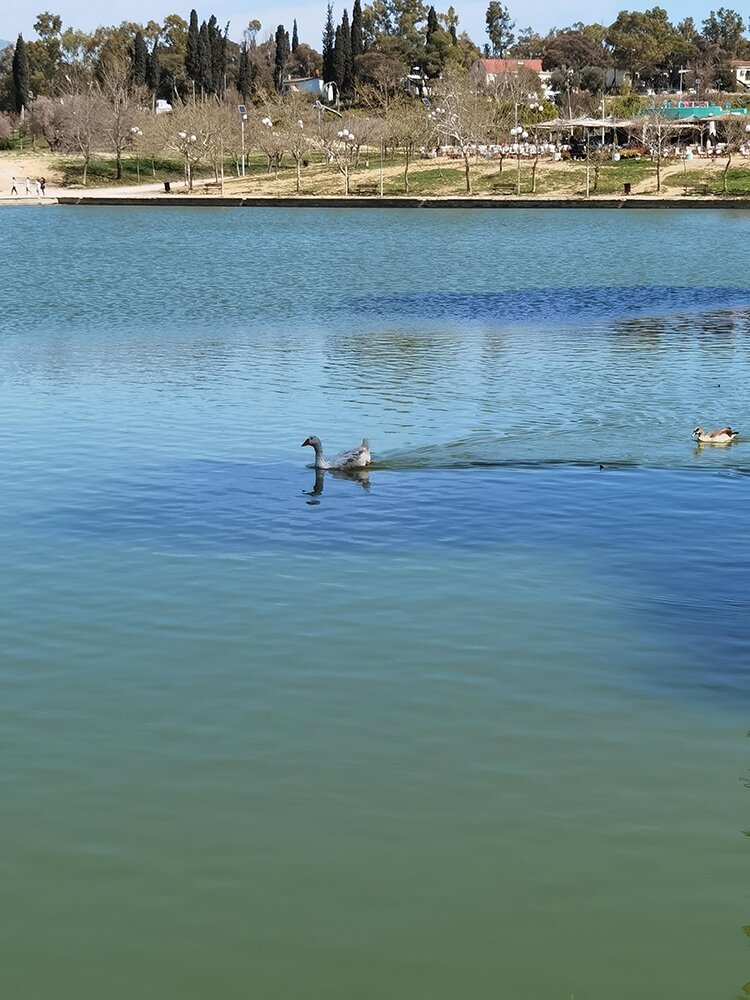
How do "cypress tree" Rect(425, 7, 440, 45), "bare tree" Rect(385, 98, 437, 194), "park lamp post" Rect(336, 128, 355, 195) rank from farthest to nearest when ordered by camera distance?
"cypress tree" Rect(425, 7, 440, 45) → "bare tree" Rect(385, 98, 437, 194) → "park lamp post" Rect(336, 128, 355, 195)

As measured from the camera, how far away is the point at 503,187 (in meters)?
86.5

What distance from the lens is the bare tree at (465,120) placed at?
294 ft

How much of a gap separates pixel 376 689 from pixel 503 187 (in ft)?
263

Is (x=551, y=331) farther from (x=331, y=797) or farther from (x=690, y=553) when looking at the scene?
(x=331, y=797)

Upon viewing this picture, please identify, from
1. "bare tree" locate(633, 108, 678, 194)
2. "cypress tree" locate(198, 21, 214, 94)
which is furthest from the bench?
"cypress tree" locate(198, 21, 214, 94)

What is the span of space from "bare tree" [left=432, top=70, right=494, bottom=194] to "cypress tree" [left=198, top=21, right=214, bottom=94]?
110ft

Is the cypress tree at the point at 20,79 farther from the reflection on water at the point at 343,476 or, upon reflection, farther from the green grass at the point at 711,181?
the reflection on water at the point at 343,476

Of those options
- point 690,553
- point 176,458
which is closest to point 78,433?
point 176,458

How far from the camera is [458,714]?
905 cm

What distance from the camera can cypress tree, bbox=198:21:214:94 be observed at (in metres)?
124

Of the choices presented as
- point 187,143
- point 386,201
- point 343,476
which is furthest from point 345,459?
point 187,143

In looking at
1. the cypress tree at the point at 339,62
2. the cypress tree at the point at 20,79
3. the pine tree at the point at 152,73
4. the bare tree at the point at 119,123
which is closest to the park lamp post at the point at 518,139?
the bare tree at the point at 119,123

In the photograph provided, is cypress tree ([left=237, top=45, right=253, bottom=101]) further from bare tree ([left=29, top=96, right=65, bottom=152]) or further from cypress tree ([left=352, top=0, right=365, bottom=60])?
bare tree ([left=29, top=96, right=65, bottom=152])

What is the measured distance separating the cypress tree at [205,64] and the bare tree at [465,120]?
3364 centimetres
